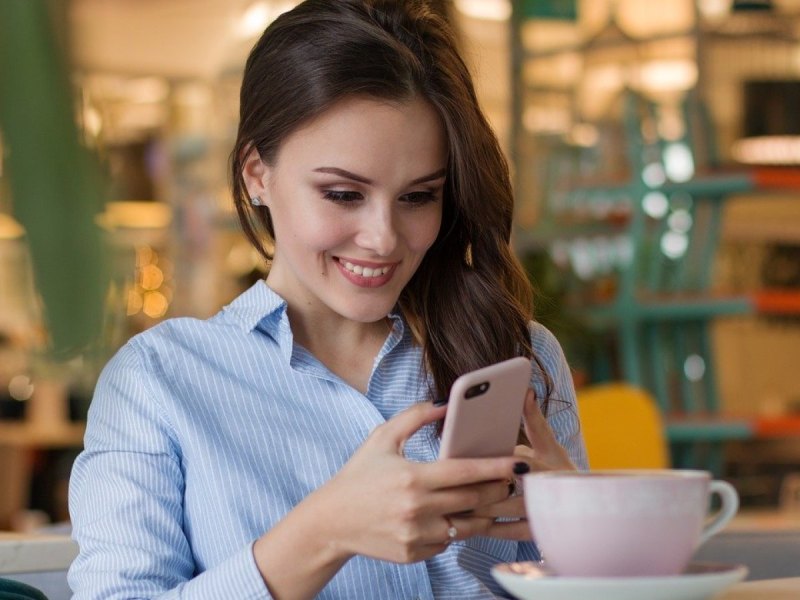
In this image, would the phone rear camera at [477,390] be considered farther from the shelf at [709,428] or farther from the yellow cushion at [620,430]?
the shelf at [709,428]

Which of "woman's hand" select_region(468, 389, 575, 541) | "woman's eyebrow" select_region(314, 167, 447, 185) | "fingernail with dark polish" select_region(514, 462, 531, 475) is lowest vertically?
"woman's hand" select_region(468, 389, 575, 541)

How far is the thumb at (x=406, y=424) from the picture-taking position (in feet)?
2.43

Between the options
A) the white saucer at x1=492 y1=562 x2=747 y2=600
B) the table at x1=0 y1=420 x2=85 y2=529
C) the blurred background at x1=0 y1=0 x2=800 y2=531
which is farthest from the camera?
the table at x1=0 y1=420 x2=85 y2=529

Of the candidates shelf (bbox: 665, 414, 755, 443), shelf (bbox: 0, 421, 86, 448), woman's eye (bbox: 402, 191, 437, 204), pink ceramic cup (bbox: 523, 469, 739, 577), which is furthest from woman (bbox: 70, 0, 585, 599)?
shelf (bbox: 0, 421, 86, 448)

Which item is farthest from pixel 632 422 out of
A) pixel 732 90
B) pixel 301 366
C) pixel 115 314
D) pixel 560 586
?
pixel 732 90

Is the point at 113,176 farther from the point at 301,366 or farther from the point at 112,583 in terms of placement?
the point at 301,366

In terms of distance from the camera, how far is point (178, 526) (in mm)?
997

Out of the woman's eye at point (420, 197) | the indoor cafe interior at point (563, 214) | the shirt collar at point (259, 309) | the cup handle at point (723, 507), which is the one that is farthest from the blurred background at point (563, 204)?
the cup handle at point (723, 507)

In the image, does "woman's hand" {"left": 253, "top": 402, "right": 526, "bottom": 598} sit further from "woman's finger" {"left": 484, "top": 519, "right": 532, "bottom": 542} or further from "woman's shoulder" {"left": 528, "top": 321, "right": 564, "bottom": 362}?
"woman's shoulder" {"left": 528, "top": 321, "right": 564, "bottom": 362}

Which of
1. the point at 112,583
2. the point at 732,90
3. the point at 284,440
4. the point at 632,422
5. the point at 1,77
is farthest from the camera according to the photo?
the point at 732,90

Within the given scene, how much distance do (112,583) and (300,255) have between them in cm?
33

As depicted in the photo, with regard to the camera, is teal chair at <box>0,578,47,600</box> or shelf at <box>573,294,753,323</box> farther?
shelf at <box>573,294,753,323</box>

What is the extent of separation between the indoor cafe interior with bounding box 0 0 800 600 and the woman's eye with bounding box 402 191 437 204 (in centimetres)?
23

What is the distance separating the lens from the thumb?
0.74m
